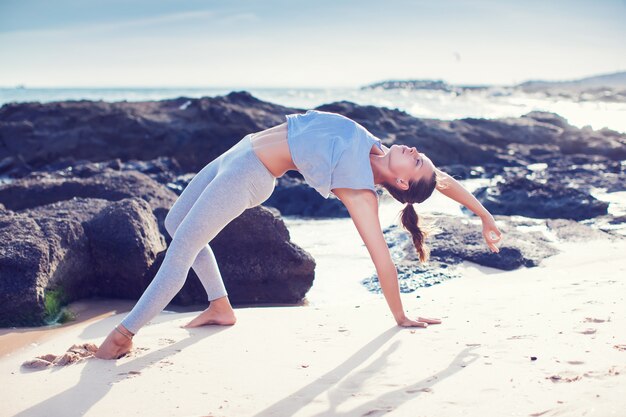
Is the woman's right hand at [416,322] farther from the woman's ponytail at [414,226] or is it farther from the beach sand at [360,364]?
the woman's ponytail at [414,226]

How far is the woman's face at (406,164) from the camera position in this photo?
3.81 metres

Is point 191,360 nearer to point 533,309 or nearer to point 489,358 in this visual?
point 489,358

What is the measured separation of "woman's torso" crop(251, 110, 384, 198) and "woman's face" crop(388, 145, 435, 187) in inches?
5.0

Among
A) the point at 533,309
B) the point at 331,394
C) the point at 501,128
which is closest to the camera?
the point at 331,394

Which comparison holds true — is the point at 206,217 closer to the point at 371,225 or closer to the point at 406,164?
the point at 371,225

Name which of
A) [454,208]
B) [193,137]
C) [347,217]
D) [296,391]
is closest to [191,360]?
[296,391]

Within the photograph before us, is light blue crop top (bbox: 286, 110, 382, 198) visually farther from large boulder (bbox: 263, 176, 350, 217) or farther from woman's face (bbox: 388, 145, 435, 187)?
large boulder (bbox: 263, 176, 350, 217)

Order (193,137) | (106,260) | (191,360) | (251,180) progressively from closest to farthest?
(191,360) < (251,180) < (106,260) < (193,137)

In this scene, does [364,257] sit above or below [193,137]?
below

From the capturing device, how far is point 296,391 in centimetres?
293

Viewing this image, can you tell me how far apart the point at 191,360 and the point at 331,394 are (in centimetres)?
92

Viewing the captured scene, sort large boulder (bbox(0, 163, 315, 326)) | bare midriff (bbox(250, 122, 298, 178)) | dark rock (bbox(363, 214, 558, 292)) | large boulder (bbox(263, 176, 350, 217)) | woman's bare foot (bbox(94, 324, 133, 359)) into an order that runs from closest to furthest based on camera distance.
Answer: woman's bare foot (bbox(94, 324, 133, 359)) → bare midriff (bbox(250, 122, 298, 178)) → large boulder (bbox(0, 163, 315, 326)) → dark rock (bbox(363, 214, 558, 292)) → large boulder (bbox(263, 176, 350, 217))

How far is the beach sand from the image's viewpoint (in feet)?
8.74

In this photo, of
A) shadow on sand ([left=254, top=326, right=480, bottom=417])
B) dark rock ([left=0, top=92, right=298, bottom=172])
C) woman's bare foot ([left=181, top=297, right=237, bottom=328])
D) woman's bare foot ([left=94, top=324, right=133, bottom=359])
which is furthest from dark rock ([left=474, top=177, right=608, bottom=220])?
dark rock ([left=0, top=92, right=298, bottom=172])
